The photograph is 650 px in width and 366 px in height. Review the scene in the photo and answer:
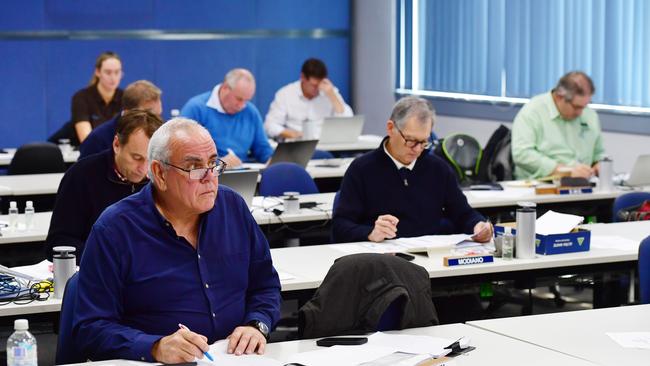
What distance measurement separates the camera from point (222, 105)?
827 cm

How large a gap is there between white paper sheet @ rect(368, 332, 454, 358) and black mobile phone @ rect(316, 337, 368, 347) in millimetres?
32

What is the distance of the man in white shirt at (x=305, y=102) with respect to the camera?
10180 mm

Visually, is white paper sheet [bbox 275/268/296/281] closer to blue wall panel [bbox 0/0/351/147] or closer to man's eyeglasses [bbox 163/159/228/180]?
man's eyeglasses [bbox 163/159/228/180]

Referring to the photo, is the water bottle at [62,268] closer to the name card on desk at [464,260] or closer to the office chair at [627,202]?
the name card on desk at [464,260]

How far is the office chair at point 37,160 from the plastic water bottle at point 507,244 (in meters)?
4.12

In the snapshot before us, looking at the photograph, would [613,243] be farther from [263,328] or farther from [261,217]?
[263,328]

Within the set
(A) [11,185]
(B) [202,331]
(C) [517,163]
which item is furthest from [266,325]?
(C) [517,163]

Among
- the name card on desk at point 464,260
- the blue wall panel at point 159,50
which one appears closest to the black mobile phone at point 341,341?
the name card on desk at point 464,260

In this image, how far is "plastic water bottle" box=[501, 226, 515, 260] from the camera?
4703mm

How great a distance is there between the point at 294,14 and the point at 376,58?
3.31 feet

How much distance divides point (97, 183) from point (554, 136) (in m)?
3.92

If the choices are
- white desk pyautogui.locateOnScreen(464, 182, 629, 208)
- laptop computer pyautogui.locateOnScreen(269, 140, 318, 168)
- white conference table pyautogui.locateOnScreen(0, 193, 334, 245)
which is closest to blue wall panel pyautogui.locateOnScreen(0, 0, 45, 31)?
laptop computer pyautogui.locateOnScreen(269, 140, 318, 168)

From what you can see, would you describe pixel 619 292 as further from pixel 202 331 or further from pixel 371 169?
pixel 202 331

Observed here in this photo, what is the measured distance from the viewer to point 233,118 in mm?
8289
